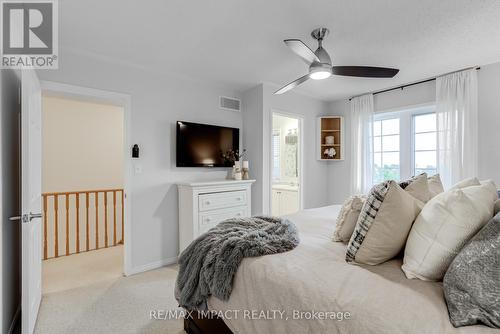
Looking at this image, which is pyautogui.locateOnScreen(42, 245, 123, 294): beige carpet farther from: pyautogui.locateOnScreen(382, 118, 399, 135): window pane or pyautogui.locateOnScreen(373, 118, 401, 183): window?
pyautogui.locateOnScreen(382, 118, 399, 135): window pane

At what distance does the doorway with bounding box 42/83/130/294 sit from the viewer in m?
3.47

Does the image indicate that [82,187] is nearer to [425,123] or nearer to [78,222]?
[78,222]

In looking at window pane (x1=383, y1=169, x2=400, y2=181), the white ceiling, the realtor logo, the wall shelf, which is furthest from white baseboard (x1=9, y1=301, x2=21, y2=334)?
window pane (x1=383, y1=169, x2=400, y2=181)

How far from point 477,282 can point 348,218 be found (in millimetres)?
773

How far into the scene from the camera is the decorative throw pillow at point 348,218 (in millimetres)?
1585

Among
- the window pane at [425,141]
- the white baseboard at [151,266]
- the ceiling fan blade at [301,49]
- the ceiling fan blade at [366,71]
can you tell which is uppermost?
the ceiling fan blade at [301,49]

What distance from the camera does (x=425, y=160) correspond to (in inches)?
145

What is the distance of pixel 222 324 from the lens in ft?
4.95

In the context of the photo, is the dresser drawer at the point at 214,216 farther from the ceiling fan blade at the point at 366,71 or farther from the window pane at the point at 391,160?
the window pane at the point at 391,160

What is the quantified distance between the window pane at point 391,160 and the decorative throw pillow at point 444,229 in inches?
122

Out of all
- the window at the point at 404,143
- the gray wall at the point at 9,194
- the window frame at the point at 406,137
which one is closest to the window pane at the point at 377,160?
the window at the point at 404,143

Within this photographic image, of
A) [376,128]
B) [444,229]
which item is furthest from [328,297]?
[376,128]

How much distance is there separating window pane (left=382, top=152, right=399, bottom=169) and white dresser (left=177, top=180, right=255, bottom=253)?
7.89 feet

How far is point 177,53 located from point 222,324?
2.58m
